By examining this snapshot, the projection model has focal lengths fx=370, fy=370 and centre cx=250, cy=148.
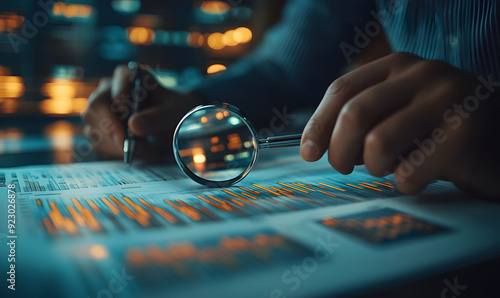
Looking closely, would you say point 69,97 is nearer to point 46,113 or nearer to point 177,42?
point 46,113

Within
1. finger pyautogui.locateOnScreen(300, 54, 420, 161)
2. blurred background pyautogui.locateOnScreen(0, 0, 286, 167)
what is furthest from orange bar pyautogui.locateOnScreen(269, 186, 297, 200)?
blurred background pyautogui.locateOnScreen(0, 0, 286, 167)

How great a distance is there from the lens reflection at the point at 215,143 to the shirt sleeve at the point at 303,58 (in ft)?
1.66

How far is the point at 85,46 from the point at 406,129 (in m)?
2.74

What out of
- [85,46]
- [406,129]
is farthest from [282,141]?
[85,46]

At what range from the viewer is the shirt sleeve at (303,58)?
1186 millimetres

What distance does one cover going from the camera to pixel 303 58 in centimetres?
126

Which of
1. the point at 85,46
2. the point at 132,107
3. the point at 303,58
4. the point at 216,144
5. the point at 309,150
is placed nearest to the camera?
the point at 309,150

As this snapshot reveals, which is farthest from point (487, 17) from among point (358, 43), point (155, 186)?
point (155, 186)

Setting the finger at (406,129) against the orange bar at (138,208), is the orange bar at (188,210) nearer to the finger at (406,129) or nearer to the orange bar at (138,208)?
the orange bar at (138,208)

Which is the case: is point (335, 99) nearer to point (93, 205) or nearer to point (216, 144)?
point (216, 144)

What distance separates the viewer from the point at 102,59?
9.28ft

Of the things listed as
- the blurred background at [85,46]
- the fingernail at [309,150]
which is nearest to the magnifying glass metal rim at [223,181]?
the fingernail at [309,150]

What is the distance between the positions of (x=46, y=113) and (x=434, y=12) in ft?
7.80

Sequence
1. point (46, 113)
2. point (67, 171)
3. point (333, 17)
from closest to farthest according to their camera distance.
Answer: point (67, 171) → point (333, 17) → point (46, 113)
